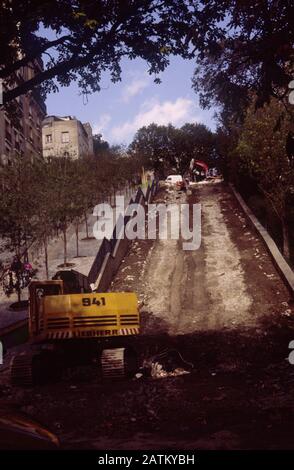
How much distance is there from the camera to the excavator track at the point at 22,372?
421 inches

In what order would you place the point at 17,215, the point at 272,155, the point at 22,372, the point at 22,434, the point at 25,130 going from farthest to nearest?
the point at 25,130
the point at 272,155
the point at 17,215
the point at 22,372
the point at 22,434

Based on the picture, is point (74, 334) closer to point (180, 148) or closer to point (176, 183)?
point (176, 183)

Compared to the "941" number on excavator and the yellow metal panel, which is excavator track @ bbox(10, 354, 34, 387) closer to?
the yellow metal panel

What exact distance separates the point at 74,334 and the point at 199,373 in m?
2.92

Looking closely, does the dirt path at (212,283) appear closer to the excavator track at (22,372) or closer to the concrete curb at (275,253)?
the concrete curb at (275,253)

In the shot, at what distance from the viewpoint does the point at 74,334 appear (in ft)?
35.4

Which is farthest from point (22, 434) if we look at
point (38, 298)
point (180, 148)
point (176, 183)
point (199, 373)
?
point (180, 148)

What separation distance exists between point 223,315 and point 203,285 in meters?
3.70

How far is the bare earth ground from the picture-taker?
23.3 ft

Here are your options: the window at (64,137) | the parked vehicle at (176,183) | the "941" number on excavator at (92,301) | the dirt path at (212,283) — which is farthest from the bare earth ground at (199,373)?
the window at (64,137)

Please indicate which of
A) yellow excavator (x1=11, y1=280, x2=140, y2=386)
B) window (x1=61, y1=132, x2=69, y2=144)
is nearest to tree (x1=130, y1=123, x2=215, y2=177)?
window (x1=61, y1=132, x2=69, y2=144)

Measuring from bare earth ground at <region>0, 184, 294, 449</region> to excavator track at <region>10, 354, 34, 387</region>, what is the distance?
1.04ft

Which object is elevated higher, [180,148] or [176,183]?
[180,148]
